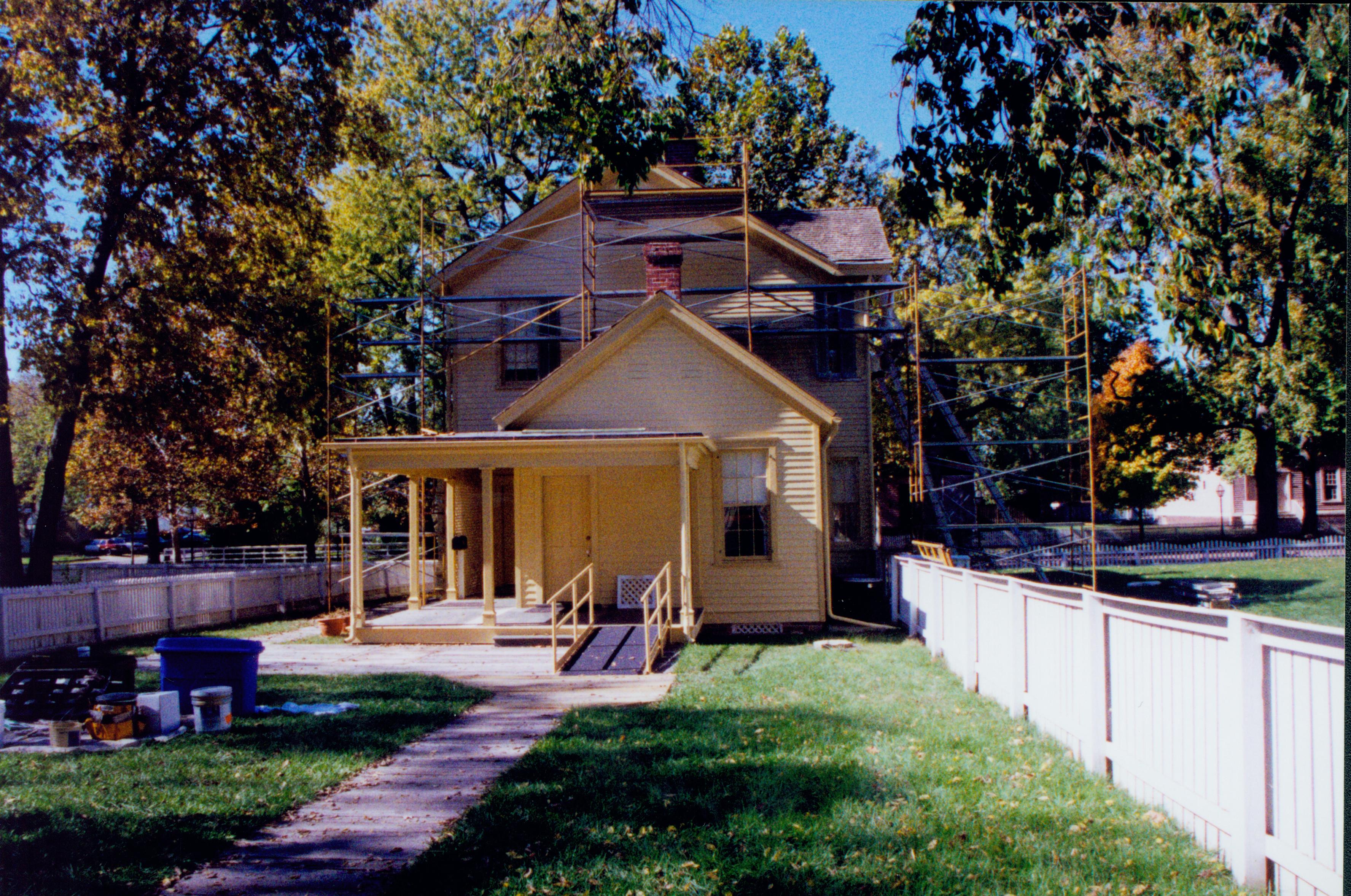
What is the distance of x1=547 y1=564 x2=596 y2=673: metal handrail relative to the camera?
1170 cm

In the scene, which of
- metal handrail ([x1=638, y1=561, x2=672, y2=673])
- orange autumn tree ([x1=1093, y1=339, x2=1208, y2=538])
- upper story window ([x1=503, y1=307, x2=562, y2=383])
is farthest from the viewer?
orange autumn tree ([x1=1093, y1=339, x2=1208, y2=538])

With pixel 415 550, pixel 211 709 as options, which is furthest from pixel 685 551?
pixel 211 709

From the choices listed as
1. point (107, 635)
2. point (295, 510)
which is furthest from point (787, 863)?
point (295, 510)

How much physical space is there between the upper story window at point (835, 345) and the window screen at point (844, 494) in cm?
178

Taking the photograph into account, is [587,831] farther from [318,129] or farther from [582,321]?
[318,129]

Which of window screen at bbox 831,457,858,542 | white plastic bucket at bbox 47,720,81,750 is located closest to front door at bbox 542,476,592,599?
window screen at bbox 831,457,858,542

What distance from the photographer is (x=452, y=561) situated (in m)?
18.2

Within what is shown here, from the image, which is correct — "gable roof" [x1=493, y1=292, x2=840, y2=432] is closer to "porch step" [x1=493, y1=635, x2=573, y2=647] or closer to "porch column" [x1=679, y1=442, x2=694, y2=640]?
"porch column" [x1=679, y1=442, x2=694, y2=640]

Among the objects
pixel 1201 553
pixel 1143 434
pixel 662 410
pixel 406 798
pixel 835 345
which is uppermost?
pixel 835 345

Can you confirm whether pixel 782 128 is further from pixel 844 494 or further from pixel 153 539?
pixel 153 539

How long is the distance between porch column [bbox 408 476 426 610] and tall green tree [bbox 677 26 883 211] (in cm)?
1217

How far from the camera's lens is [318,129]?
1978 cm

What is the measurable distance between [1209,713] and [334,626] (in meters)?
13.8

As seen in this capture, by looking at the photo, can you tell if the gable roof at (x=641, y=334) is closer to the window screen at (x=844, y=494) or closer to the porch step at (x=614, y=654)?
the window screen at (x=844, y=494)
